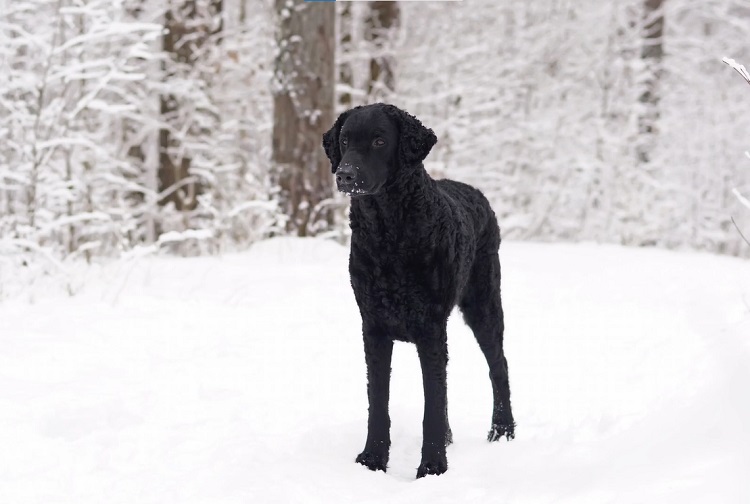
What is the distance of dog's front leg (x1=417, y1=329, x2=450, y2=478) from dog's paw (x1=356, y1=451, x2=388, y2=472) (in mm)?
189

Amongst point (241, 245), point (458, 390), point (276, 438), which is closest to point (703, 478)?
point (276, 438)

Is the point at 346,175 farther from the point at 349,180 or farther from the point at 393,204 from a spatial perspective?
the point at 393,204

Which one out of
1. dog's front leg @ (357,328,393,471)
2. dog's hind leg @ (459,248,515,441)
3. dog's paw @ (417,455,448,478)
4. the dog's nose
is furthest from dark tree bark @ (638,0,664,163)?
the dog's nose

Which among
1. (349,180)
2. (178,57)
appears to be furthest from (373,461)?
(178,57)

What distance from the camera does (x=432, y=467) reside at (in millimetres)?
3453

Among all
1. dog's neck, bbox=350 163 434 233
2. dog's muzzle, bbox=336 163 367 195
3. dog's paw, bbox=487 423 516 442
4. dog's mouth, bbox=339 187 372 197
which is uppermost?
dog's muzzle, bbox=336 163 367 195

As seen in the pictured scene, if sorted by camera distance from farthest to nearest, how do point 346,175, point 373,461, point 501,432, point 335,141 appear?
point 501,432
point 335,141
point 373,461
point 346,175

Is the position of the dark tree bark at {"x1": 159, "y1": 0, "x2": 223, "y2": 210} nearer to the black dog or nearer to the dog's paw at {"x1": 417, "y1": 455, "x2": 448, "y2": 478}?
the black dog

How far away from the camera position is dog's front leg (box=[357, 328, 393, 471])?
11.8 ft

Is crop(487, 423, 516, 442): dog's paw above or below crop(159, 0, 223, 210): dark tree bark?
below

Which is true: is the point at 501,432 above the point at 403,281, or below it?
below

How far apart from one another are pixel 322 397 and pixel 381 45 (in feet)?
41.4

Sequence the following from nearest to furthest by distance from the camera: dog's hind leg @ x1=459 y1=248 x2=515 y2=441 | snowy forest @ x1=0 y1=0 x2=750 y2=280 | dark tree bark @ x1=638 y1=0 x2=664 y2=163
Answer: dog's hind leg @ x1=459 y1=248 x2=515 y2=441, snowy forest @ x1=0 y1=0 x2=750 y2=280, dark tree bark @ x1=638 y1=0 x2=664 y2=163

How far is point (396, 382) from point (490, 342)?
1.09m
